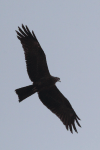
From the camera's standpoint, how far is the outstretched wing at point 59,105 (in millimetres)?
11992

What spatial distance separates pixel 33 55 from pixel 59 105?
2618mm

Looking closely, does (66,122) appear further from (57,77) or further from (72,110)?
(57,77)

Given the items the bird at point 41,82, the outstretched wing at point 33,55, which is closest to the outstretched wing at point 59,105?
the bird at point 41,82

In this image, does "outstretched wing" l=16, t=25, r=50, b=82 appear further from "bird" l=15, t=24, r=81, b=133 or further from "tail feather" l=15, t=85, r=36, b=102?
"tail feather" l=15, t=85, r=36, b=102

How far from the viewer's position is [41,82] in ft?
37.6

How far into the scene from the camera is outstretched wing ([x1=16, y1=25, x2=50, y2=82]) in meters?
11.5

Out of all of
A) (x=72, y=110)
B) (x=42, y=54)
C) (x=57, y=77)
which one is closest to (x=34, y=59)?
(x=42, y=54)

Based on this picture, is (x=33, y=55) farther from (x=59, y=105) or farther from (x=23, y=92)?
(x=59, y=105)

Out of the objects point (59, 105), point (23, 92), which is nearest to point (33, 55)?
point (23, 92)

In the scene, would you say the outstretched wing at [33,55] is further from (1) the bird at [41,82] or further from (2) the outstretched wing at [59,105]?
(2) the outstretched wing at [59,105]

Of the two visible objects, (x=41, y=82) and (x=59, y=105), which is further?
(x=59, y=105)

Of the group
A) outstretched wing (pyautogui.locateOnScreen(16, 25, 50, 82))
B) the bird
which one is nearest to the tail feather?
the bird

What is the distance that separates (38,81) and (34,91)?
0.50 meters

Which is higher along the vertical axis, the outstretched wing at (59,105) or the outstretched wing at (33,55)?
the outstretched wing at (33,55)
